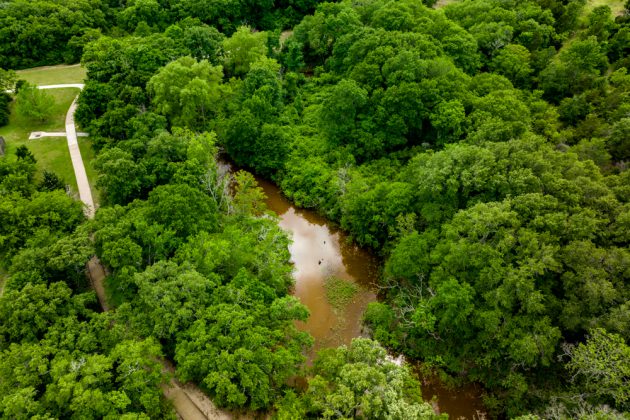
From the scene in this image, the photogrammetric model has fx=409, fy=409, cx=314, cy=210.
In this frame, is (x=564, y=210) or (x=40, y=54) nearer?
(x=564, y=210)

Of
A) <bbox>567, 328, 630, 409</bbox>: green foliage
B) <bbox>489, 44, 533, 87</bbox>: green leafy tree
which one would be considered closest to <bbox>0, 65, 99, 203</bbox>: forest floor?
<bbox>567, 328, 630, 409</bbox>: green foliage

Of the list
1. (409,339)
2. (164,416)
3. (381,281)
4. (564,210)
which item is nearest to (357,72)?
(381,281)

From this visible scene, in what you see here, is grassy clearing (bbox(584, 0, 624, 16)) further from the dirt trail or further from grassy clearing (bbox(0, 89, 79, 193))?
grassy clearing (bbox(0, 89, 79, 193))

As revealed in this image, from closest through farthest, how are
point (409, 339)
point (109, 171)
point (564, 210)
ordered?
point (564, 210), point (409, 339), point (109, 171)

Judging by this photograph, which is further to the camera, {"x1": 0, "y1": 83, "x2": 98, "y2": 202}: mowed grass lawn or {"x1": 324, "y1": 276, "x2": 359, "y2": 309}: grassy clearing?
{"x1": 0, "y1": 83, "x2": 98, "y2": 202}: mowed grass lawn

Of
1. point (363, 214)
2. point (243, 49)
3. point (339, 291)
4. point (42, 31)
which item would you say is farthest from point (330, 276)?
point (42, 31)

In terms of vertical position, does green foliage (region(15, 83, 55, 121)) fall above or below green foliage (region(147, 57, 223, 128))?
below

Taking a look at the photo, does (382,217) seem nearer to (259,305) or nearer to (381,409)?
(259,305)
